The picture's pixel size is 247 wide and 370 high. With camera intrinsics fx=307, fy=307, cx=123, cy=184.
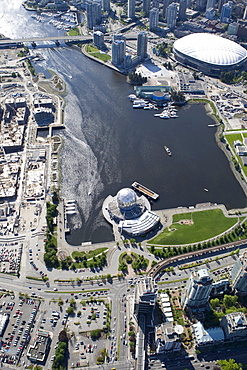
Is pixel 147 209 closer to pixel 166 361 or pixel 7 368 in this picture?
pixel 166 361

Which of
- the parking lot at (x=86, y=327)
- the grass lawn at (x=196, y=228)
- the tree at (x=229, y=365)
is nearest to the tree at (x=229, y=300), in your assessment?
the tree at (x=229, y=365)

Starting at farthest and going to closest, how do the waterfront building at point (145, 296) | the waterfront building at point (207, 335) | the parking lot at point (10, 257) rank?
the parking lot at point (10, 257) < the waterfront building at point (207, 335) < the waterfront building at point (145, 296)

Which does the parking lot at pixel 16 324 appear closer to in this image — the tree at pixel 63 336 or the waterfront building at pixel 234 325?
the tree at pixel 63 336

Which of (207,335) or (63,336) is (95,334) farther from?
(207,335)

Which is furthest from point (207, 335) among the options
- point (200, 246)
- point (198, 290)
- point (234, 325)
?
point (200, 246)

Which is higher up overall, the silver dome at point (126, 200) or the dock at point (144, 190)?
the silver dome at point (126, 200)

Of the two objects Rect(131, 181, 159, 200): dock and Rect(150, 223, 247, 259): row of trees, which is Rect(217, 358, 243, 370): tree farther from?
Rect(131, 181, 159, 200): dock

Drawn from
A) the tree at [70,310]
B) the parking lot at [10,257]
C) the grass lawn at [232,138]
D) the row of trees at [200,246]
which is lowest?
the tree at [70,310]

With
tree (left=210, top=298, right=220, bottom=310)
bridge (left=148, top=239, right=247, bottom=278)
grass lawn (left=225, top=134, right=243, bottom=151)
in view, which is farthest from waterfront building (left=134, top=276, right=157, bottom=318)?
grass lawn (left=225, top=134, right=243, bottom=151)
